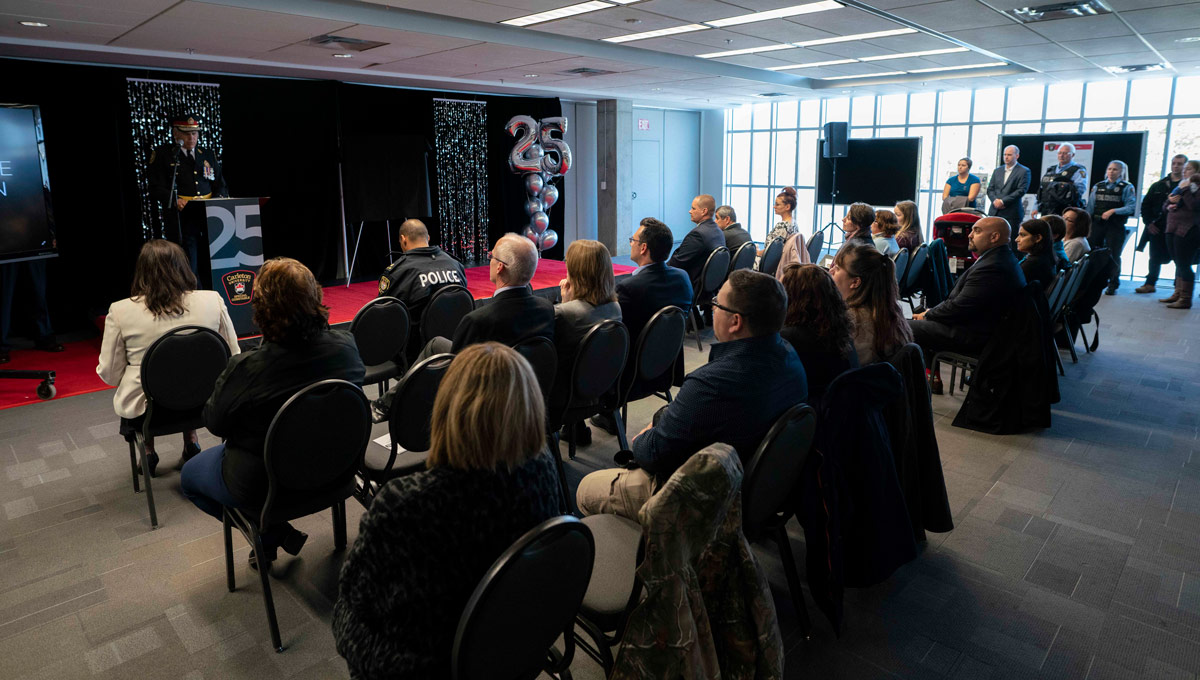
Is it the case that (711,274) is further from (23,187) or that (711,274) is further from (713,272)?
(23,187)

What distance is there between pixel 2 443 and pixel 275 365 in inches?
122

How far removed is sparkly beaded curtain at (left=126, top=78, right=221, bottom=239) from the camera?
7.39m

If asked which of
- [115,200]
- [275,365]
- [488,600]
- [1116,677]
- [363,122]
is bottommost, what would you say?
[1116,677]

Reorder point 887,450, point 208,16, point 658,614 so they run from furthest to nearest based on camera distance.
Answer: point 208,16
point 887,450
point 658,614

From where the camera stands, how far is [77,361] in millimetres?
6102

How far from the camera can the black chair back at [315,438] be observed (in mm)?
2232

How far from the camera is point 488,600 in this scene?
1.38m

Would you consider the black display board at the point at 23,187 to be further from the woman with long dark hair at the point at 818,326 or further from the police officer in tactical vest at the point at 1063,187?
the police officer in tactical vest at the point at 1063,187

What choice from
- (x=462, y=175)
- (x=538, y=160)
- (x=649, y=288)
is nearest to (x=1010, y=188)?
(x=538, y=160)

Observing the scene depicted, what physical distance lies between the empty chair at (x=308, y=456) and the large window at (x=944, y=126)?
1019 cm

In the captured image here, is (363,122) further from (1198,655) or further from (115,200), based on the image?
(1198,655)

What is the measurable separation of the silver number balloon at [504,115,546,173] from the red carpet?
1927mm

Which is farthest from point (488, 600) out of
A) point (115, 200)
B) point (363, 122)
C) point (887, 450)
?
point (363, 122)

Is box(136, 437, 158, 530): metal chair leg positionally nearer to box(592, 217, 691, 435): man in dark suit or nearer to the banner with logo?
box(592, 217, 691, 435): man in dark suit
